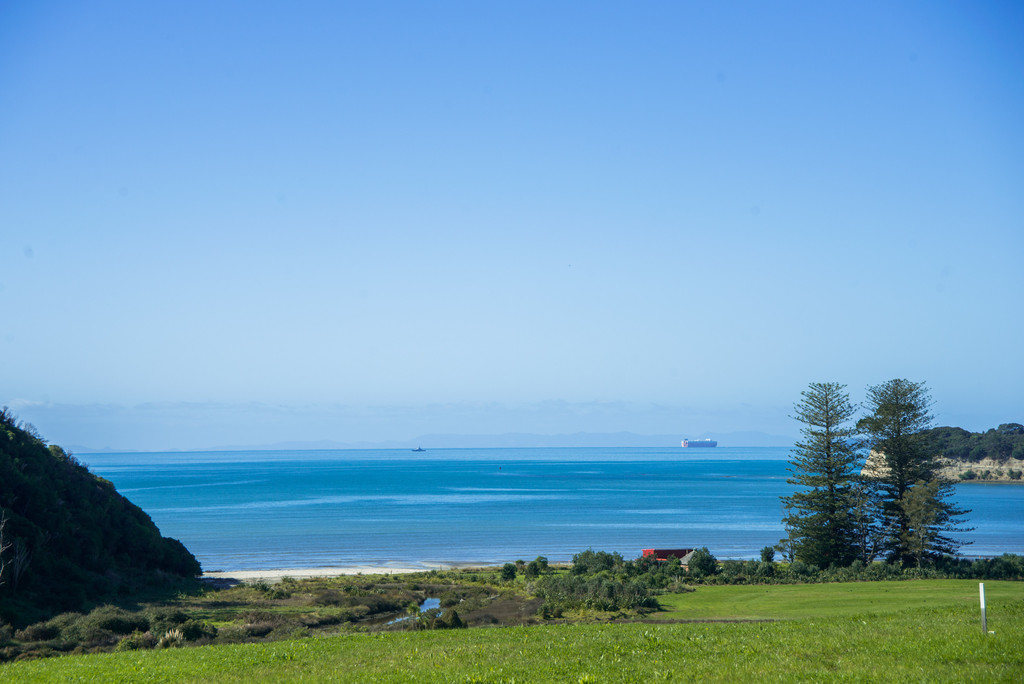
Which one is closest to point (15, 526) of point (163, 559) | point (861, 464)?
point (163, 559)

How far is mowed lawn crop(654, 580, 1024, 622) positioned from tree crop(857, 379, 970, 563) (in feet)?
17.8

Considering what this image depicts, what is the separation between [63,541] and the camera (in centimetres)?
3316

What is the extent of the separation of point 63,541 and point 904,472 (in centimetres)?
3959

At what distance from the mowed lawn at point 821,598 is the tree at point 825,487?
6097 millimetres

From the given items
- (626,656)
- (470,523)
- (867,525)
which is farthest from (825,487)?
(470,523)

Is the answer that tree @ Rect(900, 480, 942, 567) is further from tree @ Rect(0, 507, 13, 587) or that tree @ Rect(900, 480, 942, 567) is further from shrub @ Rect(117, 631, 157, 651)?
tree @ Rect(0, 507, 13, 587)

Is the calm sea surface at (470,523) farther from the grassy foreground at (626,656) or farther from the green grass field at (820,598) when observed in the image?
the grassy foreground at (626,656)

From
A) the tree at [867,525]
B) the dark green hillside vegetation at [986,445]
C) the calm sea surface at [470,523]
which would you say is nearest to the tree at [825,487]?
the tree at [867,525]

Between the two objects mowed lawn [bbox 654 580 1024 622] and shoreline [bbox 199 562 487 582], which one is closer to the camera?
mowed lawn [bbox 654 580 1024 622]

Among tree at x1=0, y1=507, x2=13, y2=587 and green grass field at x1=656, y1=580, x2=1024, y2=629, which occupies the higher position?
tree at x1=0, y1=507, x2=13, y2=587

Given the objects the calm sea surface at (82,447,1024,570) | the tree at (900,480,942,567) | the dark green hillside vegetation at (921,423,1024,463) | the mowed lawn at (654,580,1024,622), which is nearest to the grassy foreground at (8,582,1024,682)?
the mowed lawn at (654,580,1024,622)

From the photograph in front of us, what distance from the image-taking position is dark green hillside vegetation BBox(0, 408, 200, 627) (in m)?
28.2

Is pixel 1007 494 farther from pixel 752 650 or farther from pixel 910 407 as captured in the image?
pixel 752 650

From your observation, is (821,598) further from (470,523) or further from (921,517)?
(470,523)
